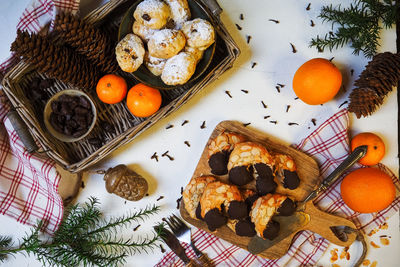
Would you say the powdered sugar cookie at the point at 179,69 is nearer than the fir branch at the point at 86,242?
Yes

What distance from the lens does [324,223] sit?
1524 millimetres

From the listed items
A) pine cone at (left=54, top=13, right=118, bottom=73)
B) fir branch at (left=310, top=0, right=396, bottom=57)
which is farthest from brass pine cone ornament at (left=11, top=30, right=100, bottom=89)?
fir branch at (left=310, top=0, right=396, bottom=57)

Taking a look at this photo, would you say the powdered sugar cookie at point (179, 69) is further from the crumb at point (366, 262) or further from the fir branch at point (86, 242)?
the crumb at point (366, 262)

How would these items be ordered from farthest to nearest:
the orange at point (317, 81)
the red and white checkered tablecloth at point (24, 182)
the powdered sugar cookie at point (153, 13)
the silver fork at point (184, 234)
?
the silver fork at point (184, 234)
the red and white checkered tablecloth at point (24, 182)
the orange at point (317, 81)
the powdered sugar cookie at point (153, 13)

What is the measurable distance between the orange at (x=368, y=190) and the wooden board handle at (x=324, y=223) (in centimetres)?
10

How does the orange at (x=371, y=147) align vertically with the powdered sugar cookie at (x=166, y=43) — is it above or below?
below

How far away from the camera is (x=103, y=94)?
4.63 ft

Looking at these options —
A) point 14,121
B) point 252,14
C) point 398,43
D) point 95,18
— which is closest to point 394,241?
point 398,43

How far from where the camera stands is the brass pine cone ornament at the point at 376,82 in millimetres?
1414

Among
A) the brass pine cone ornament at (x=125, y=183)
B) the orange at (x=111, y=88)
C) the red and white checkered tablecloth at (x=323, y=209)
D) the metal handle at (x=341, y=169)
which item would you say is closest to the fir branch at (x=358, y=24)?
the red and white checkered tablecloth at (x=323, y=209)

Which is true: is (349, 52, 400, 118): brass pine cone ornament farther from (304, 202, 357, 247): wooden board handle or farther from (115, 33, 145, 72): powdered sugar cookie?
(115, 33, 145, 72): powdered sugar cookie

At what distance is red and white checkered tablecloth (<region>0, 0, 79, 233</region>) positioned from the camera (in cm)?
148

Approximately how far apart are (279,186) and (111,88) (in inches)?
31.3

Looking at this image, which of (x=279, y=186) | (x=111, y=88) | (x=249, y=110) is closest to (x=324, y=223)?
(x=279, y=186)
